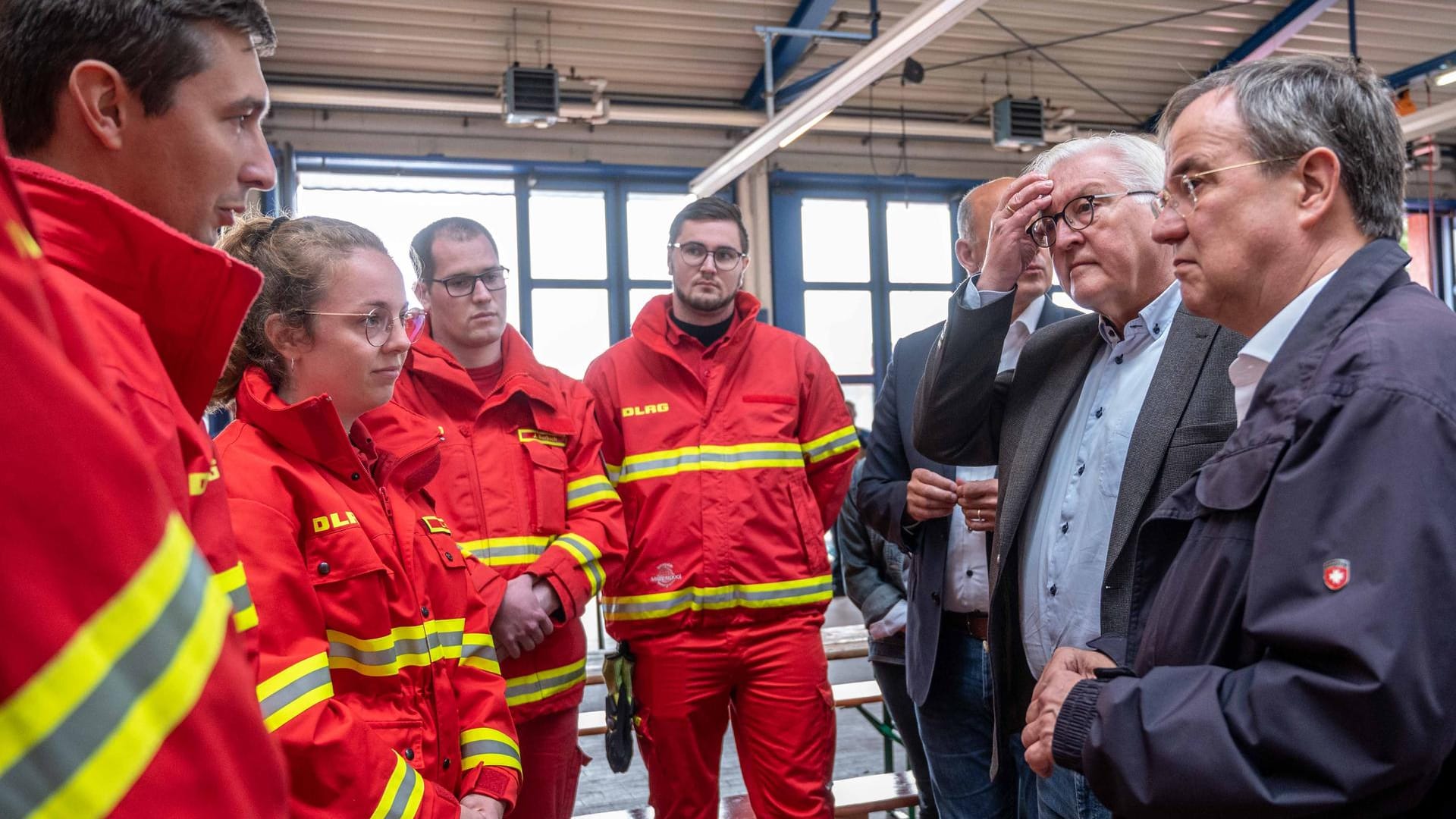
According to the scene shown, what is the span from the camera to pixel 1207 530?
135 centimetres

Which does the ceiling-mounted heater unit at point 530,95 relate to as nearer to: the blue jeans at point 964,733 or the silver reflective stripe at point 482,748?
A: the blue jeans at point 964,733

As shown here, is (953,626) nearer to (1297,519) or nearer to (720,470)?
(720,470)

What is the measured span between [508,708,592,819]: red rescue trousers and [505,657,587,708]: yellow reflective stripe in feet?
0.21

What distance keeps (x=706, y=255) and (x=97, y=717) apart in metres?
3.08

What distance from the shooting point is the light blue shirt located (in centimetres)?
193

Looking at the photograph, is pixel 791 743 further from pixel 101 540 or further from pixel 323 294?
pixel 101 540

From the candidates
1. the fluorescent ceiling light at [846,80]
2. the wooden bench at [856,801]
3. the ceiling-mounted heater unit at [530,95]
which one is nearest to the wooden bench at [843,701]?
the wooden bench at [856,801]

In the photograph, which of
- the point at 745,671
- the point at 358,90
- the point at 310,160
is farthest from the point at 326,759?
the point at 310,160

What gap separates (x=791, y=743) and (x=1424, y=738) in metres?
2.21

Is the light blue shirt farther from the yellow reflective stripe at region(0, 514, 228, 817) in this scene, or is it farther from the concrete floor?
the concrete floor

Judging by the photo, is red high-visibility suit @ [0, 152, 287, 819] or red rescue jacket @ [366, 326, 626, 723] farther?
red rescue jacket @ [366, 326, 626, 723]

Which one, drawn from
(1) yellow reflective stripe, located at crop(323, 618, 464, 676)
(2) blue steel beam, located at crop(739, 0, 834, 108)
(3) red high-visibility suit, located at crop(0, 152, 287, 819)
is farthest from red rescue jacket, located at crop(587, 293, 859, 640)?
(2) blue steel beam, located at crop(739, 0, 834, 108)

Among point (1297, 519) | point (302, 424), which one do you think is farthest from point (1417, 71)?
point (302, 424)

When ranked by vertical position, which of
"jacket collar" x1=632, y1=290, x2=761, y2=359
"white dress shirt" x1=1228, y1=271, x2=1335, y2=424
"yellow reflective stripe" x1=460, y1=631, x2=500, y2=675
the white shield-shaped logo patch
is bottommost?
"yellow reflective stripe" x1=460, y1=631, x2=500, y2=675
